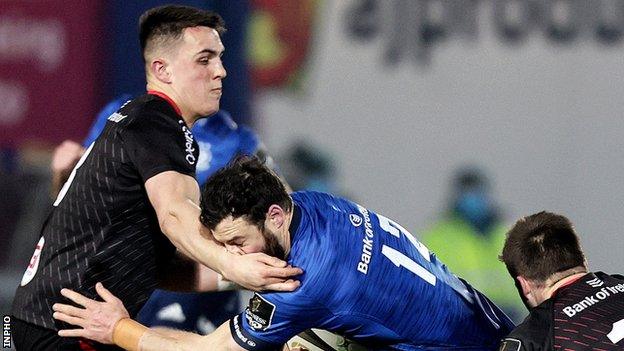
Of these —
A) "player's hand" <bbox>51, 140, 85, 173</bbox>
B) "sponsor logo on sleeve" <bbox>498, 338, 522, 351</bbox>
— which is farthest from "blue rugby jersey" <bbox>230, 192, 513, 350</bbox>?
"player's hand" <bbox>51, 140, 85, 173</bbox>

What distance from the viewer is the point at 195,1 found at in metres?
6.79

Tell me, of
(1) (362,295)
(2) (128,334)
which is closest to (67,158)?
(2) (128,334)

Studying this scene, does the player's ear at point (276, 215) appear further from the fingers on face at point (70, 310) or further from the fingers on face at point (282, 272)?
the fingers on face at point (70, 310)

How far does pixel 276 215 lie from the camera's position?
3441mm

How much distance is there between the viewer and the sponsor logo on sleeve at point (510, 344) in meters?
3.47

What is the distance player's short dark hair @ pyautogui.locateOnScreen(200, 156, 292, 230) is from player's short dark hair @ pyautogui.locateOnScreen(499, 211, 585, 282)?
2.31 ft

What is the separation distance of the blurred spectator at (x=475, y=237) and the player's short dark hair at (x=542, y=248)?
11.4ft

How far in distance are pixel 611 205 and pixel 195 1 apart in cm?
258

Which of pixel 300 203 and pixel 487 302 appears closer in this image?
pixel 300 203

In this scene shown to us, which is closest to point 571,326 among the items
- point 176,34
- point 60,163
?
point 176,34

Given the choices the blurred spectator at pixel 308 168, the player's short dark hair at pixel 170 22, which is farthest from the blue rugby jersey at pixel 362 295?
the blurred spectator at pixel 308 168

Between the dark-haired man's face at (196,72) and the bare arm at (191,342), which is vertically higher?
the dark-haired man's face at (196,72)

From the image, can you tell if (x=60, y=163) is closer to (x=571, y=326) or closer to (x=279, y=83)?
(x=571, y=326)

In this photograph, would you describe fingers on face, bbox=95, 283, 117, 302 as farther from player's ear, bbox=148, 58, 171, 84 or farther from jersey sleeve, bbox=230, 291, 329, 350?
player's ear, bbox=148, 58, 171, 84
